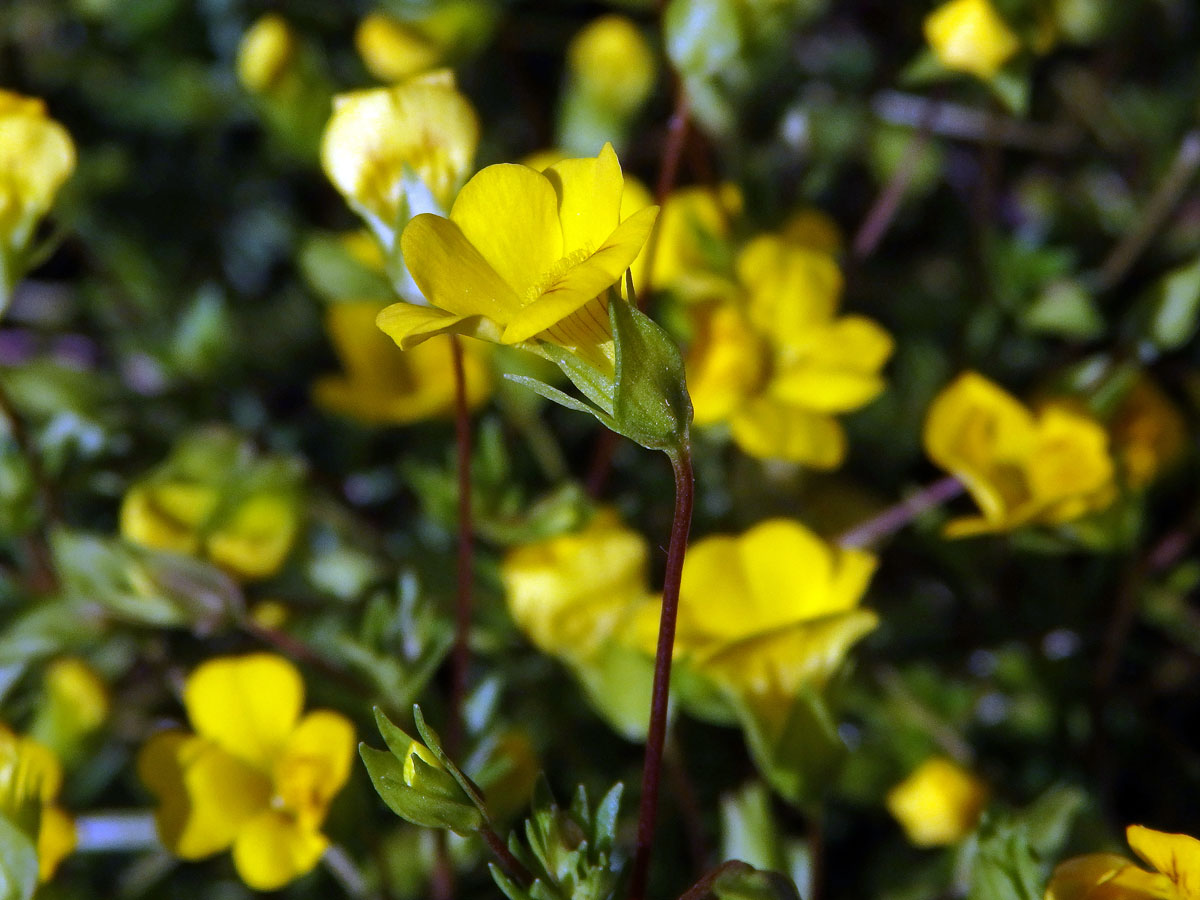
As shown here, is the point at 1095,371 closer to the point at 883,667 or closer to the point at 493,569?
the point at 883,667

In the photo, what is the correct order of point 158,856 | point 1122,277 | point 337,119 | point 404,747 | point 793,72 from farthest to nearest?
point 793,72, point 1122,277, point 158,856, point 337,119, point 404,747

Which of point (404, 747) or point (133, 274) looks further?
point (133, 274)

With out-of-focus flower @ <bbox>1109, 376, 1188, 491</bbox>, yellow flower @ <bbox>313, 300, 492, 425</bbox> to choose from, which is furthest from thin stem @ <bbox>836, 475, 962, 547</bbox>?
yellow flower @ <bbox>313, 300, 492, 425</bbox>

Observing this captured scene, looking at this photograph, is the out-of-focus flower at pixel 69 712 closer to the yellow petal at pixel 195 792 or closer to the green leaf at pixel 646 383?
the yellow petal at pixel 195 792

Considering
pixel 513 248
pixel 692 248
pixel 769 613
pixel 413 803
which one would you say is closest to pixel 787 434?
pixel 769 613

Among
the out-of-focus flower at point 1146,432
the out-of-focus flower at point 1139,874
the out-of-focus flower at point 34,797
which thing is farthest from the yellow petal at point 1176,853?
the out-of-focus flower at point 34,797

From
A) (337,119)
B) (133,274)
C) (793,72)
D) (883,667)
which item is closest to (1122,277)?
(793,72)

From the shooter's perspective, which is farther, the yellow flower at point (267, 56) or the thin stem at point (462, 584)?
the yellow flower at point (267, 56)
